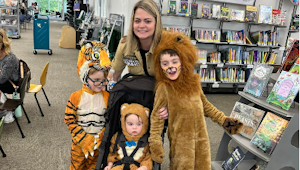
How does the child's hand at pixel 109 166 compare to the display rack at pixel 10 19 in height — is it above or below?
below

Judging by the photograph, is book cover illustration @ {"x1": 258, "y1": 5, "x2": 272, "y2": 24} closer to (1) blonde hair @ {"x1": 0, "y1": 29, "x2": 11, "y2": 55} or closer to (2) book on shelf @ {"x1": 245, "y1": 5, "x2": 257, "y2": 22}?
(2) book on shelf @ {"x1": 245, "y1": 5, "x2": 257, "y2": 22}

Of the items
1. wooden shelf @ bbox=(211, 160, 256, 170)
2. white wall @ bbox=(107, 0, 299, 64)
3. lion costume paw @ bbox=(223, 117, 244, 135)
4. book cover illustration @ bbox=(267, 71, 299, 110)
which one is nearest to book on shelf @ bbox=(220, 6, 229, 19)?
white wall @ bbox=(107, 0, 299, 64)

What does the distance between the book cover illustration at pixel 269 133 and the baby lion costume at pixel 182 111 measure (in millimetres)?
533

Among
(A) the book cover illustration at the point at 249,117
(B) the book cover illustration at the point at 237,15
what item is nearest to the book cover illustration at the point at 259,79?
(A) the book cover illustration at the point at 249,117

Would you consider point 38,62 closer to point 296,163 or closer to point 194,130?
point 194,130

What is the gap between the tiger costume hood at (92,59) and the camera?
150 centimetres

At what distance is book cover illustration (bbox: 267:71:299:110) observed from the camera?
1.75 meters

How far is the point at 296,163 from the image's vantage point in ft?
5.49

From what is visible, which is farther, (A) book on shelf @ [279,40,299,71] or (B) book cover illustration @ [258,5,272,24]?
(B) book cover illustration @ [258,5,272,24]

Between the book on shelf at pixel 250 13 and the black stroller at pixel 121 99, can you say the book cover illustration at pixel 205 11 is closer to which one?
the book on shelf at pixel 250 13

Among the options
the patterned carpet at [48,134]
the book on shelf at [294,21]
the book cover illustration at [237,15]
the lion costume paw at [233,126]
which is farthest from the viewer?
the book on shelf at [294,21]

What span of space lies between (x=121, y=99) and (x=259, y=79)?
124cm

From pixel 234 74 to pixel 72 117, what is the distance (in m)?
4.49

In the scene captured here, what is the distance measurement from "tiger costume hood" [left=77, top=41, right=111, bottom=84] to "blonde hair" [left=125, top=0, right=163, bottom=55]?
23 cm
